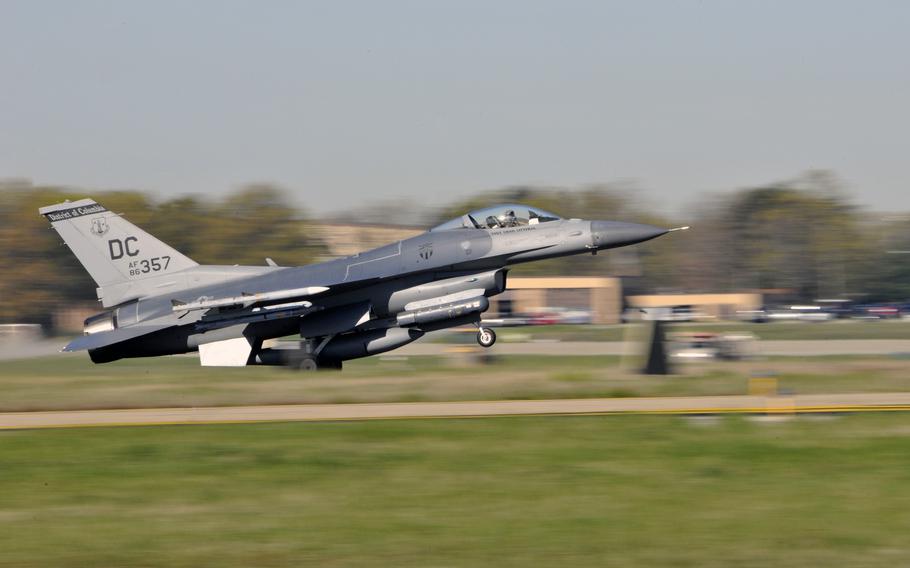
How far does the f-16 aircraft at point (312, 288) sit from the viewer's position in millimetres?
24000

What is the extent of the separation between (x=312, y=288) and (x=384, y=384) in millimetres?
4197

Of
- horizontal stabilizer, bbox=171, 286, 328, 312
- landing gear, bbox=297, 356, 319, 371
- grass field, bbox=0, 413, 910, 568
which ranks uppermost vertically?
horizontal stabilizer, bbox=171, 286, 328, 312

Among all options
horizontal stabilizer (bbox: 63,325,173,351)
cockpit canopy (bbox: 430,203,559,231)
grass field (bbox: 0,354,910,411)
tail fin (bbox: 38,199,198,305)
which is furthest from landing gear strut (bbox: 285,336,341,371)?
cockpit canopy (bbox: 430,203,559,231)

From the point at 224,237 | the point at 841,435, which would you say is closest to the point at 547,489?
the point at 841,435

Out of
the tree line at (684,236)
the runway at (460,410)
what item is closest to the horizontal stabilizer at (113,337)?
the runway at (460,410)

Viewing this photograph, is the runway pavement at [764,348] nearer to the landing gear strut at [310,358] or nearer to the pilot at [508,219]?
the landing gear strut at [310,358]

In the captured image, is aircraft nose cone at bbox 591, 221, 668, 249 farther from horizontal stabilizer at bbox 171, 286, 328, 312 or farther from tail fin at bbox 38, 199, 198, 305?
tail fin at bbox 38, 199, 198, 305

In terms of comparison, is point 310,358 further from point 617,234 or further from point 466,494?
point 466,494

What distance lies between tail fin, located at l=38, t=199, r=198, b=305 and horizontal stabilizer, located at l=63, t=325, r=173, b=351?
1312 mm

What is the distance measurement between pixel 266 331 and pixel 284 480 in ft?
44.0

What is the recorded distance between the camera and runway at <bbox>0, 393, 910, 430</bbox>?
1625 cm

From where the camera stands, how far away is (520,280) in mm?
89125

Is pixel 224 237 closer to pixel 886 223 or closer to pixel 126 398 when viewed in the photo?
pixel 126 398

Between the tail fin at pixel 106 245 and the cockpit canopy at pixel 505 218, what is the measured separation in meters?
7.46
